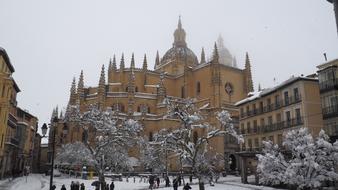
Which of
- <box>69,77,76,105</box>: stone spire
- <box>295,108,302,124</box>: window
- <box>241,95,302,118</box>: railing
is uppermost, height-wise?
<box>69,77,76,105</box>: stone spire

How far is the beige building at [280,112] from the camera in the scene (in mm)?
28719

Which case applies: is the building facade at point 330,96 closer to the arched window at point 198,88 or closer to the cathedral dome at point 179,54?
the arched window at point 198,88

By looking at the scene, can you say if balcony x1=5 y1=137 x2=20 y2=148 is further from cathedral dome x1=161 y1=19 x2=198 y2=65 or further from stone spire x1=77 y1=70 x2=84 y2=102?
cathedral dome x1=161 y1=19 x2=198 y2=65

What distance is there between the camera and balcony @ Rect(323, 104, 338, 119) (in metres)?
26.9

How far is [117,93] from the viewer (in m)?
54.6

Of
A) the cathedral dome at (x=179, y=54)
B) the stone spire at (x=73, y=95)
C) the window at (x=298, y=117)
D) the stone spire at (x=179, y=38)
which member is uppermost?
the stone spire at (x=179, y=38)

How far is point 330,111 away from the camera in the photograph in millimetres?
27422

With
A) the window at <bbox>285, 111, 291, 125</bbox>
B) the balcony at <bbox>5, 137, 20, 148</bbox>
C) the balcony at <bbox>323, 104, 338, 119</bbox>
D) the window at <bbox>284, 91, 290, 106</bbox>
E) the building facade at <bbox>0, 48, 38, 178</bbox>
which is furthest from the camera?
the balcony at <bbox>5, 137, 20, 148</bbox>

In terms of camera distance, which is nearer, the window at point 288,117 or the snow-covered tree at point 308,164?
the snow-covered tree at point 308,164

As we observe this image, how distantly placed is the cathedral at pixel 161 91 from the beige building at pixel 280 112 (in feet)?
48.6

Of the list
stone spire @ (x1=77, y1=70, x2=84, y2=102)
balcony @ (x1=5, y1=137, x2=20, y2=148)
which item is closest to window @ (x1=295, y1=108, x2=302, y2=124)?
balcony @ (x1=5, y1=137, x2=20, y2=148)

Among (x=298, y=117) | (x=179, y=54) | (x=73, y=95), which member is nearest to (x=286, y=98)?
(x=298, y=117)

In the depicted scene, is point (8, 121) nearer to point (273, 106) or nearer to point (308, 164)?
point (273, 106)

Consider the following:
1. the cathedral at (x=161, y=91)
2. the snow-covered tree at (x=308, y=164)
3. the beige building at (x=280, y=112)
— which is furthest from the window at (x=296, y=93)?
the cathedral at (x=161, y=91)
